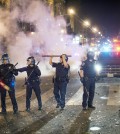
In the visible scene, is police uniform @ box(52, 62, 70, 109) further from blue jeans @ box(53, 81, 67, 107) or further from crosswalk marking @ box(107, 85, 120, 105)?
crosswalk marking @ box(107, 85, 120, 105)

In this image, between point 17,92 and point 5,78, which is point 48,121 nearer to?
point 5,78

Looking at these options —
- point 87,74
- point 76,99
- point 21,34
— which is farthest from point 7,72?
point 21,34

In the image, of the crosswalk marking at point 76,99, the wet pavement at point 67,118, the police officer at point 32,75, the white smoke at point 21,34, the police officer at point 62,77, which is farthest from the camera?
the white smoke at point 21,34

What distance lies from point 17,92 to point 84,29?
8880cm

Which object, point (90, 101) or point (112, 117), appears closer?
point (112, 117)

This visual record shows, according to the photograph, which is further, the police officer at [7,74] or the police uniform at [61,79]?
the police uniform at [61,79]

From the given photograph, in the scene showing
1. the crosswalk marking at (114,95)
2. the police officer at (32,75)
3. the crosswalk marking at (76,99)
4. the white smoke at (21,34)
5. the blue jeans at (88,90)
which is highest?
the white smoke at (21,34)

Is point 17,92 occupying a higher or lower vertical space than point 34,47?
lower

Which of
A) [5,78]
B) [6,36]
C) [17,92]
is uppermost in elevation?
[6,36]

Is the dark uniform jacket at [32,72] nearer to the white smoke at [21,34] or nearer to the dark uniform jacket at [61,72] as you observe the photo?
the dark uniform jacket at [61,72]

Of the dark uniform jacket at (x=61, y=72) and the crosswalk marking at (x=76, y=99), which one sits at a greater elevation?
the dark uniform jacket at (x=61, y=72)

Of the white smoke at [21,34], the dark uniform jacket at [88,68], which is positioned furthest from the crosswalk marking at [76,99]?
the white smoke at [21,34]

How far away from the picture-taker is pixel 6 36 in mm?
25781

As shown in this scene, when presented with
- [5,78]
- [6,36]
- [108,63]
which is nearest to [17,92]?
[5,78]
